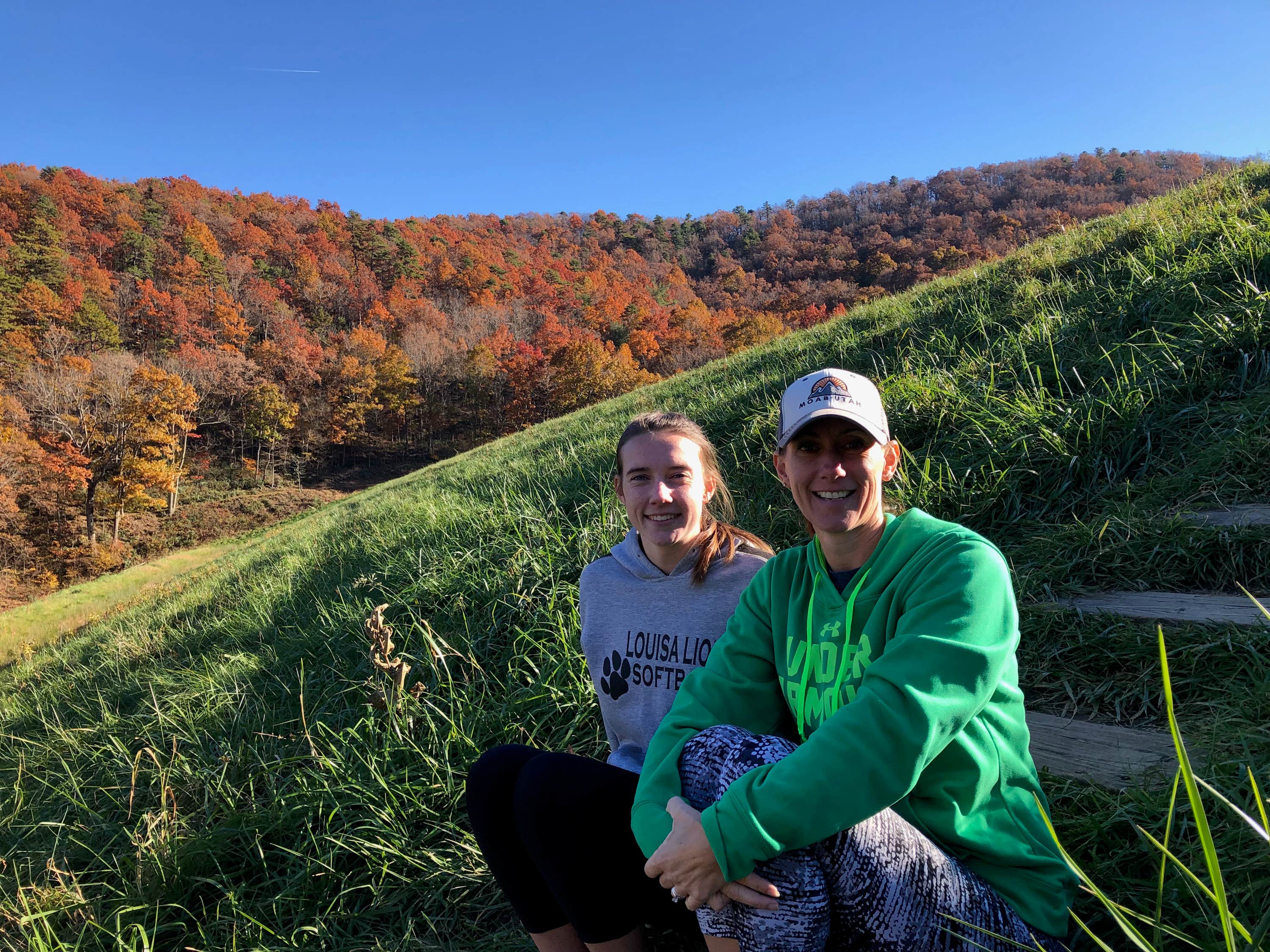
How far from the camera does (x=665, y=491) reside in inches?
79.2

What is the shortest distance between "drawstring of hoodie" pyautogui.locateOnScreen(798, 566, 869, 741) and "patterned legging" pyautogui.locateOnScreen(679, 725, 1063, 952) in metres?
0.25

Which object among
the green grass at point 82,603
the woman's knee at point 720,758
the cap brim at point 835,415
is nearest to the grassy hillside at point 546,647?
the woman's knee at point 720,758

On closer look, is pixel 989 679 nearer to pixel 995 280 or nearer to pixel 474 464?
pixel 995 280

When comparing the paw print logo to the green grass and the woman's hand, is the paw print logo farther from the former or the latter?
the green grass

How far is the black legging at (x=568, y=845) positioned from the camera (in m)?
1.49

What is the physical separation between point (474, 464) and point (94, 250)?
76683mm

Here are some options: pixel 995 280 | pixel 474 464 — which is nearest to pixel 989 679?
pixel 995 280

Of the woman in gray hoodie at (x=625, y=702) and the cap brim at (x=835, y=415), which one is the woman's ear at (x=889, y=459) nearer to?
the cap brim at (x=835, y=415)

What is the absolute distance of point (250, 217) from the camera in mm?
82375

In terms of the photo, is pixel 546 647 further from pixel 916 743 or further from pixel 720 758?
pixel 916 743

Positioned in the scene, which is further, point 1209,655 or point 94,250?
point 94,250

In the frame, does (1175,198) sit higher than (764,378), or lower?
higher

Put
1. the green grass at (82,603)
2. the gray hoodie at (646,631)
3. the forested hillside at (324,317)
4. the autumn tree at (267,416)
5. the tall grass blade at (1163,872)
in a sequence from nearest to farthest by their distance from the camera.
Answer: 1. the tall grass blade at (1163,872)
2. the gray hoodie at (646,631)
3. the green grass at (82,603)
4. the forested hillside at (324,317)
5. the autumn tree at (267,416)

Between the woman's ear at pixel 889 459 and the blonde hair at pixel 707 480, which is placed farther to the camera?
the blonde hair at pixel 707 480
